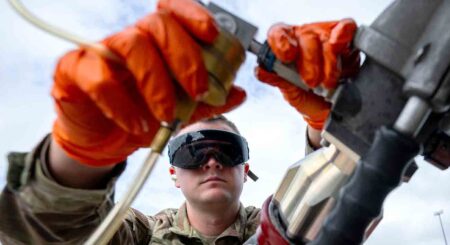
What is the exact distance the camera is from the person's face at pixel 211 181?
3.30 m

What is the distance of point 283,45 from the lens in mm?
1451

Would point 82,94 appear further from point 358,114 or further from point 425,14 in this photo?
point 425,14

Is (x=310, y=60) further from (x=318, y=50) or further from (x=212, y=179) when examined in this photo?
(x=212, y=179)

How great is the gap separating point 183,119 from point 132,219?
6.75 ft

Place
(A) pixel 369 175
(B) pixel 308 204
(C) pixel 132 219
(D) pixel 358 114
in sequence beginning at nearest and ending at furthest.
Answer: (A) pixel 369 175
(D) pixel 358 114
(B) pixel 308 204
(C) pixel 132 219

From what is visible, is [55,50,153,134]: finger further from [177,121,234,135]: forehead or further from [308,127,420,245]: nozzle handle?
[177,121,234,135]: forehead

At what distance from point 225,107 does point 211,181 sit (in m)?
1.78

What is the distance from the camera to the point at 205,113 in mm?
1583

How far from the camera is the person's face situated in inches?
130

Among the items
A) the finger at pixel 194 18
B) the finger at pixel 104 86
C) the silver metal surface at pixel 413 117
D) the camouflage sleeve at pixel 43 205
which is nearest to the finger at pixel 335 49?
the silver metal surface at pixel 413 117

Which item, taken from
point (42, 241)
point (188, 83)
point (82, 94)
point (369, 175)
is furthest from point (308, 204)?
point (42, 241)

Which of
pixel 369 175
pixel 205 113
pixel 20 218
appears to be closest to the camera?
pixel 369 175

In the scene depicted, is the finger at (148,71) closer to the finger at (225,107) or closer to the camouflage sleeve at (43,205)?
the finger at (225,107)

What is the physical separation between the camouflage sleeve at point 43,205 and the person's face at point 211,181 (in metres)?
1.30
